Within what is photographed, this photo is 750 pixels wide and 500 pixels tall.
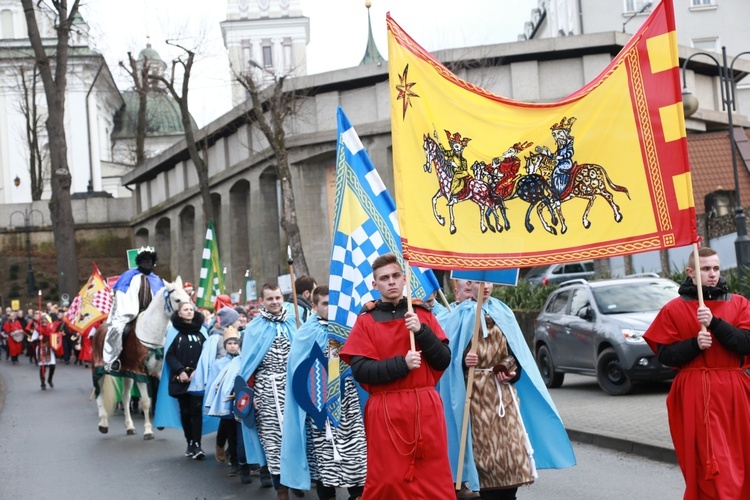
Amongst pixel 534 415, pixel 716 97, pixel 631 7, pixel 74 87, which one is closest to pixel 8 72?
pixel 74 87

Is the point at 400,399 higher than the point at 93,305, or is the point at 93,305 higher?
the point at 93,305

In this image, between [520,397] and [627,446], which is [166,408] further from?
[520,397]

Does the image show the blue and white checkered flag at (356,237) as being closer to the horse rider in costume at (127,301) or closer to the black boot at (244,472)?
the black boot at (244,472)

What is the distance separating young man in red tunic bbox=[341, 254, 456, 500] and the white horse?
7726mm

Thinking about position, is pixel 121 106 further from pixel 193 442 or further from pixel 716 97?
pixel 193 442

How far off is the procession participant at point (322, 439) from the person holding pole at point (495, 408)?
0.84m

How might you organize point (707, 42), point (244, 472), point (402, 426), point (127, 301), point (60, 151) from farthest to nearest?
point (707, 42) → point (60, 151) → point (127, 301) → point (244, 472) → point (402, 426)

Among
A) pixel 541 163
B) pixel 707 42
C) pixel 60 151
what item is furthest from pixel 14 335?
pixel 707 42

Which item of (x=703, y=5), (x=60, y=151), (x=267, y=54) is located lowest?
(x=60, y=151)

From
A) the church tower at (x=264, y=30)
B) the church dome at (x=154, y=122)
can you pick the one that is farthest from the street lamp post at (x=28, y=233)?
the church tower at (x=264, y=30)

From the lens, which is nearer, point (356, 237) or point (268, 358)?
point (356, 237)

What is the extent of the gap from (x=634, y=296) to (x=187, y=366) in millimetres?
7186

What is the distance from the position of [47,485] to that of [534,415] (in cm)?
585

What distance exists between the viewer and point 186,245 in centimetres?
5125
